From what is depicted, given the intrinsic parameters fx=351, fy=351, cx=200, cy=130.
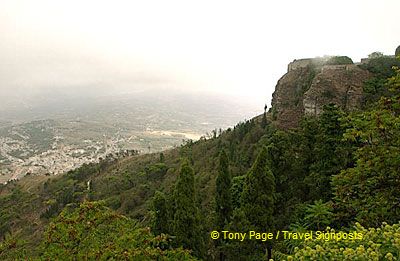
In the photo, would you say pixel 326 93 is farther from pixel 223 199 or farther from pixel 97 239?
pixel 97 239

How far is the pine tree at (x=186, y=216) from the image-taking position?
60.9ft

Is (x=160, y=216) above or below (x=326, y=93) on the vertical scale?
below

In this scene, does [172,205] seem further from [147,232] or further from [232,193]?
[147,232]

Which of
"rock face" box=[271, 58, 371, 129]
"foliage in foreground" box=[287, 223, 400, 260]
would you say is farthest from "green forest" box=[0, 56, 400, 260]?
"rock face" box=[271, 58, 371, 129]

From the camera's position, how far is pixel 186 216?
1858 cm

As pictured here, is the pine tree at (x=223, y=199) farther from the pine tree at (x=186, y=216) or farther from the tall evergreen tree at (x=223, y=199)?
the pine tree at (x=186, y=216)

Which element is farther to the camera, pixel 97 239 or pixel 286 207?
pixel 286 207

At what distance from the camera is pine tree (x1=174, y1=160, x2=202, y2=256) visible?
18562mm

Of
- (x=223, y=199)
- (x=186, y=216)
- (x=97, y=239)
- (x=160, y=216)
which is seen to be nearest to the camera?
(x=97, y=239)

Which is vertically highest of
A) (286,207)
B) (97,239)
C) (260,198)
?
(97,239)

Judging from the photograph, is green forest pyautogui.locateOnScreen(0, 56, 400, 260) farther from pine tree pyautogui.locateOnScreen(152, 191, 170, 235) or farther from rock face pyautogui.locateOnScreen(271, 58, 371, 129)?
rock face pyautogui.locateOnScreen(271, 58, 371, 129)

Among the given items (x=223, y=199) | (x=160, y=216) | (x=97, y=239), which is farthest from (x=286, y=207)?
(x=97, y=239)

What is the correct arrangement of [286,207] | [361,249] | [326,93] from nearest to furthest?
1. [361,249]
2. [286,207]
3. [326,93]

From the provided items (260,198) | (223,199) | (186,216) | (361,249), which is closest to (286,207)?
(260,198)
